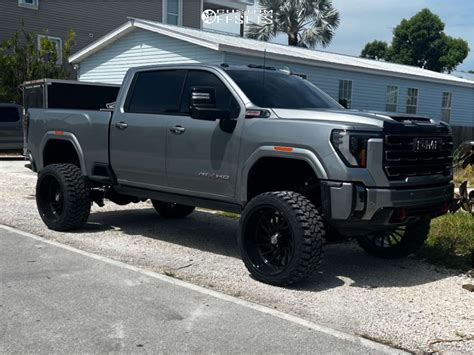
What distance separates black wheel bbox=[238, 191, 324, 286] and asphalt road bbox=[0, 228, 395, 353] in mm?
580

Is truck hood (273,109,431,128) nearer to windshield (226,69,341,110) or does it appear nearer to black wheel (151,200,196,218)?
windshield (226,69,341,110)

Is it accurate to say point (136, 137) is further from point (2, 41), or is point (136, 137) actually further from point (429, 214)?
point (2, 41)

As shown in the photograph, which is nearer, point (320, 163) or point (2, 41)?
point (320, 163)

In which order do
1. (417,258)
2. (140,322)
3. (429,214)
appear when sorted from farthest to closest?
(417,258) → (429,214) → (140,322)

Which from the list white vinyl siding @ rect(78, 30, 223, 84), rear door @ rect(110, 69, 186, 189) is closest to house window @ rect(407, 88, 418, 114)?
white vinyl siding @ rect(78, 30, 223, 84)

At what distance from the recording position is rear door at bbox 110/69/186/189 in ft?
21.7

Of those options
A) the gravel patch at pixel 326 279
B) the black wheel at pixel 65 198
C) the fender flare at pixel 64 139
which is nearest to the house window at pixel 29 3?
the gravel patch at pixel 326 279

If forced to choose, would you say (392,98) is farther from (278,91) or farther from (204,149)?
(204,149)

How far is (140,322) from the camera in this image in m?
4.47

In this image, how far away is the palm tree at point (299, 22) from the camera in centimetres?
3644

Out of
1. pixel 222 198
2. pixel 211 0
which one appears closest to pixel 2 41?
pixel 211 0

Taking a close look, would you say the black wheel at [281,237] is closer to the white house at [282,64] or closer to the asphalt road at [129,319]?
the asphalt road at [129,319]

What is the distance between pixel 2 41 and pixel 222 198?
20452mm

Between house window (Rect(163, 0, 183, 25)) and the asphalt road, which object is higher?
house window (Rect(163, 0, 183, 25))
